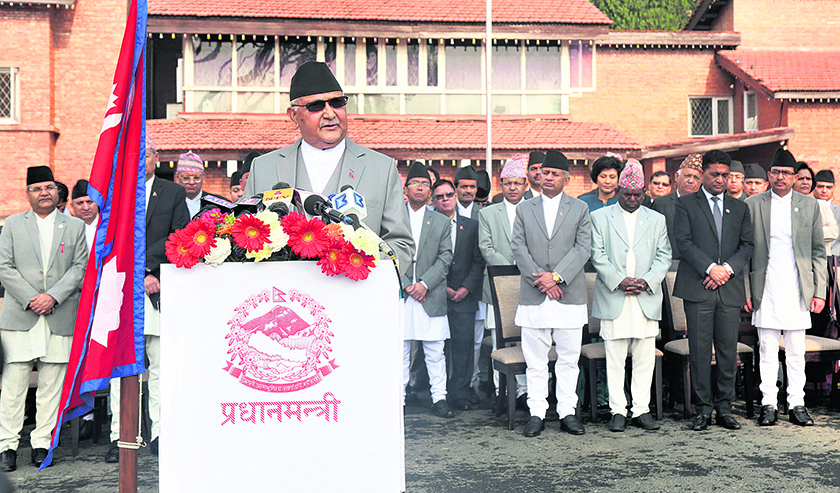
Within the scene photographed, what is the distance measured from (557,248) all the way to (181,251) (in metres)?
4.04

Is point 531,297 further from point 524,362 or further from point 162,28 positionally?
point 162,28

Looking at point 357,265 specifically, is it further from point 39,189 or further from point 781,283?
point 781,283

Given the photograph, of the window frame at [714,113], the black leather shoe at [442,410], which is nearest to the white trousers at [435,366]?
the black leather shoe at [442,410]

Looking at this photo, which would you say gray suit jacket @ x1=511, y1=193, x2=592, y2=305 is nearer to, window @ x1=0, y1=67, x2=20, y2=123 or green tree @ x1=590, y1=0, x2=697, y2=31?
window @ x1=0, y1=67, x2=20, y2=123

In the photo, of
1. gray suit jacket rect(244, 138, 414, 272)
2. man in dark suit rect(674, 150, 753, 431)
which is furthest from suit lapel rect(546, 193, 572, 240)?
gray suit jacket rect(244, 138, 414, 272)

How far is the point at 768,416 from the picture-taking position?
235 inches

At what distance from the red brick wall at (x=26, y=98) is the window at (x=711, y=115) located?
16889mm

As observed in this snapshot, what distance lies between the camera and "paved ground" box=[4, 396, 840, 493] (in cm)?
446

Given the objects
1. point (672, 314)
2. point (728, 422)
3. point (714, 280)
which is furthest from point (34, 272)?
point (728, 422)

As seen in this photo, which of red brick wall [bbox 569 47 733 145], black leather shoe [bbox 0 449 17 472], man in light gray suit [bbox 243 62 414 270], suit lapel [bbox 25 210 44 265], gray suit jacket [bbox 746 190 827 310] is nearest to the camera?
man in light gray suit [bbox 243 62 414 270]

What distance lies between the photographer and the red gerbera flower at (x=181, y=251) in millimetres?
2410

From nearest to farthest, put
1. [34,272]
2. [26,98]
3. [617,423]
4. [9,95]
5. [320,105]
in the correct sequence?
[320,105], [34,272], [617,423], [26,98], [9,95]

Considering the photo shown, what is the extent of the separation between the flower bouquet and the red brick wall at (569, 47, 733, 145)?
62.8 feet

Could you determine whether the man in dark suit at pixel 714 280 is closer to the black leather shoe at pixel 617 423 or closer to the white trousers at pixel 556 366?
the black leather shoe at pixel 617 423
